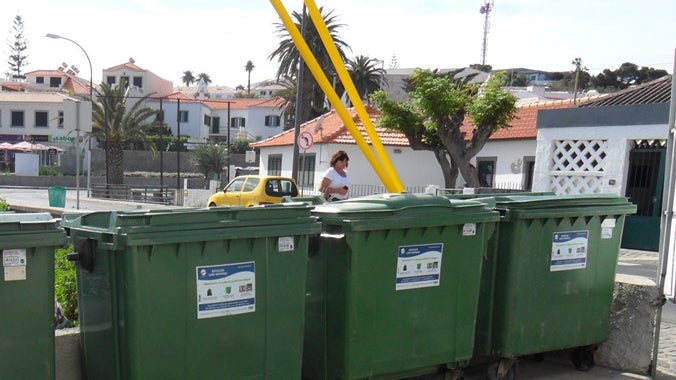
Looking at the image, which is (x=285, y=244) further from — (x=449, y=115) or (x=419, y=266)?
(x=449, y=115)

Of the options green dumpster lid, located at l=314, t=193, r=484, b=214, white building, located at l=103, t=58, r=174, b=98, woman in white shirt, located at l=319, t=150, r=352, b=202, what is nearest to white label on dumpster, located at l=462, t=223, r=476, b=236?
green dumpster lid, located at l=314, t=193, r=484, b=214

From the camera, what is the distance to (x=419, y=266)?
4848 millimetres

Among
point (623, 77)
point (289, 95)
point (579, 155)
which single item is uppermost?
point (623, 77)

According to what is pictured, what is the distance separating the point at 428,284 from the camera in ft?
16.0

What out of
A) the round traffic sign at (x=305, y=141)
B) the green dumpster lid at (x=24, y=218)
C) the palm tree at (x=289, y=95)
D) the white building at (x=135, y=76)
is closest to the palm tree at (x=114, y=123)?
the palm tree at (x=289, y=95)

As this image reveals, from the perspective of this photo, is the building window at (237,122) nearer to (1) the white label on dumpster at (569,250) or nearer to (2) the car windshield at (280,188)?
(2) the car windshield at (280,188)

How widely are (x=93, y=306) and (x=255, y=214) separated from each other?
3.66 ft

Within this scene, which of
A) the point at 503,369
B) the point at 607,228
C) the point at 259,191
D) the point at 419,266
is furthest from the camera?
the point at 259,191

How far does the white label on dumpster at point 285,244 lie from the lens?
4.27 m

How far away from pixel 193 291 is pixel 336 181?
514cm

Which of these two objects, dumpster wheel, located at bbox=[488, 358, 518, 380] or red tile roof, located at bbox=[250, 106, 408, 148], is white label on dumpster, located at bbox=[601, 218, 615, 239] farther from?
red tile roof, located at bbox=[250, 106, 408, 148]

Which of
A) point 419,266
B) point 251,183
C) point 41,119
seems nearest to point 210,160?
point 41,119

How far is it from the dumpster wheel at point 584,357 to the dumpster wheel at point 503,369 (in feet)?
2.80

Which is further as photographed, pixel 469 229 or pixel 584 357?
pixel 584 357
